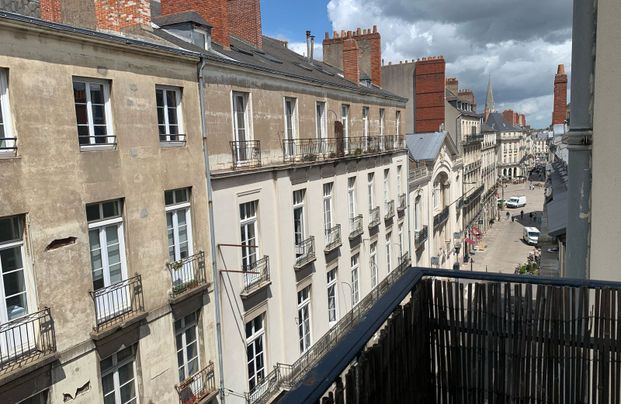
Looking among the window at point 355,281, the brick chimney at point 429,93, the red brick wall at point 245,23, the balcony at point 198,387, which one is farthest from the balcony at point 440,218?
the balcony at point 198,387

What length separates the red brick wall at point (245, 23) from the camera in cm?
2025

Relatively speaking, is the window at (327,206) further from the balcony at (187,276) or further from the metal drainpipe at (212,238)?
the balcony at (187,276)

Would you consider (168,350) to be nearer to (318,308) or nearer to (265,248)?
(265,248)

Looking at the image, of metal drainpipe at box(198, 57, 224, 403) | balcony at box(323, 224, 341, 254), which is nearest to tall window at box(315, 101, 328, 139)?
balcony at box(323, 224, 341, 254)

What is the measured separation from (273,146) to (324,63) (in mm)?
16456

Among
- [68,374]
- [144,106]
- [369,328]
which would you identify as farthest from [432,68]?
[369,328]

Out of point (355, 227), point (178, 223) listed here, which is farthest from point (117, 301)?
point (355, 227)

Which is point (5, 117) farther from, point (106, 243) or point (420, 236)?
point (420, 236)

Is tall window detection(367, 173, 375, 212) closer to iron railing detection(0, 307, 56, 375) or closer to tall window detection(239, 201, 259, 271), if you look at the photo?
tall window detection(239, 201, 259, 271)

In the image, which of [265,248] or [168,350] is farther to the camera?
[265,248]

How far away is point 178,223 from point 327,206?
9033mm

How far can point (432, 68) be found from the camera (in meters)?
43.5

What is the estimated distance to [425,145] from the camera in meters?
38.3

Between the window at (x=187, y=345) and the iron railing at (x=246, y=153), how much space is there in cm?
440
